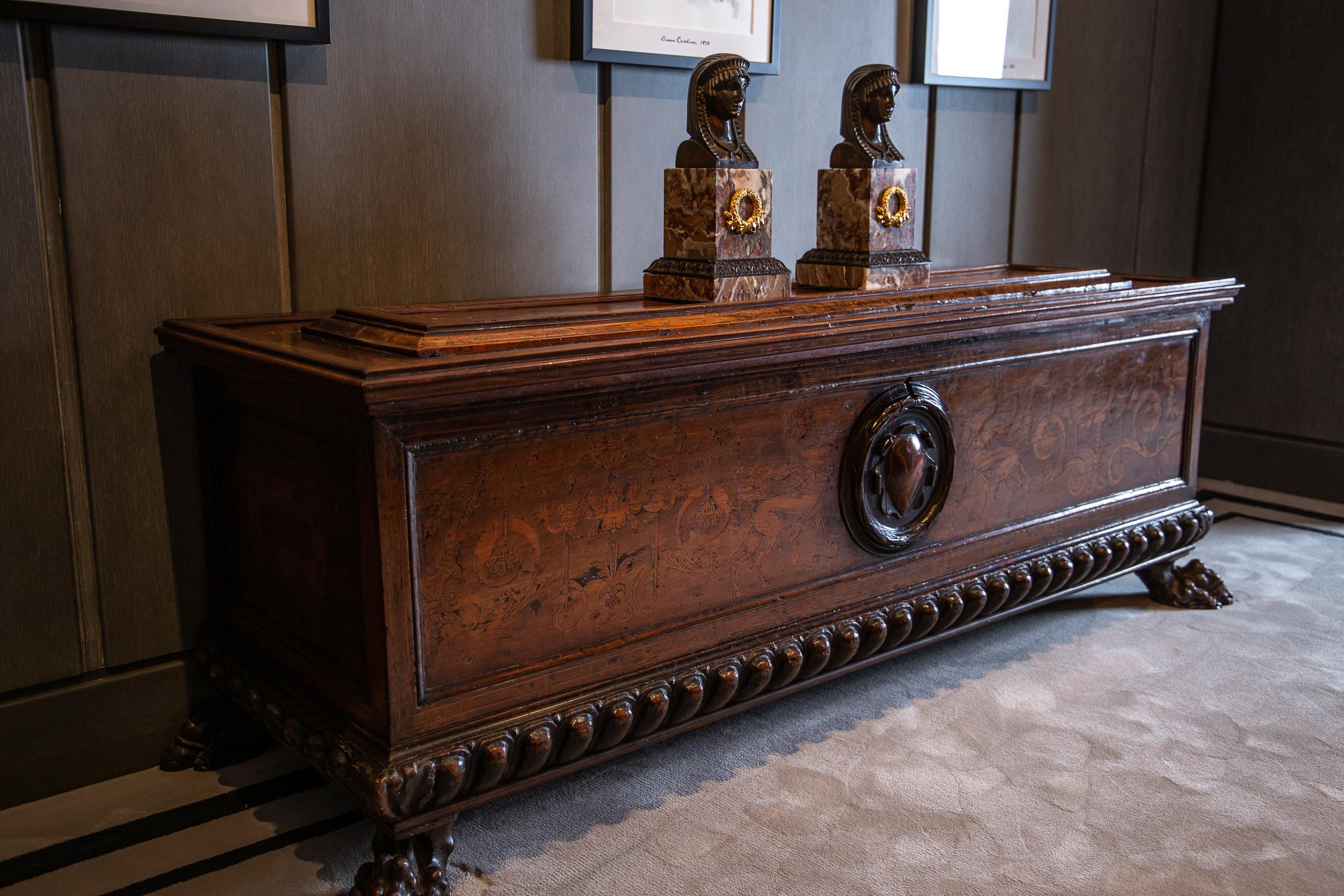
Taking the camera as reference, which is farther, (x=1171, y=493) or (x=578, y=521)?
(x=1171, y=493)

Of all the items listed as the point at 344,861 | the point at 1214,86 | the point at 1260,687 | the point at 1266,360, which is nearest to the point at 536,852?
the point at 344,861

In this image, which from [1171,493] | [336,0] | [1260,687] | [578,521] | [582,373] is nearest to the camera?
[582,373]

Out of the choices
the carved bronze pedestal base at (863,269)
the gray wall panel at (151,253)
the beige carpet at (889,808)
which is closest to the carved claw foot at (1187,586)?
the beige carpet at (889,808)

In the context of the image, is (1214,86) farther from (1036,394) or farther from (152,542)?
(152,542)

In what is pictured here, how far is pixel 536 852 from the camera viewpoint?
1763mm

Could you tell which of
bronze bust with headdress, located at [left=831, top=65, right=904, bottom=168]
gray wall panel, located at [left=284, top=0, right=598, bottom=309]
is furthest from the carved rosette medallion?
gray wall panel, located at [left=284, top=0, right=598, bottom=309]

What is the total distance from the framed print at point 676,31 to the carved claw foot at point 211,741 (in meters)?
1.42

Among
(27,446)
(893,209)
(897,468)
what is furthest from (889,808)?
(27,446)

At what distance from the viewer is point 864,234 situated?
2.24m

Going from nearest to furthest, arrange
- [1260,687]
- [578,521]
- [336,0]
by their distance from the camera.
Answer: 1. [578,521]
2. [336,0]
3. [1260,687]

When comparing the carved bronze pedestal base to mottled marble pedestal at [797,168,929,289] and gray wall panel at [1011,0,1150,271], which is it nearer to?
mottled marble pedestal at [797,168,929,289]

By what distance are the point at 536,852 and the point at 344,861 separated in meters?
0.29

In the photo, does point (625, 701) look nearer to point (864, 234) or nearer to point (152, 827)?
point (152, 827)

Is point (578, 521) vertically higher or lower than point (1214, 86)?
lower
